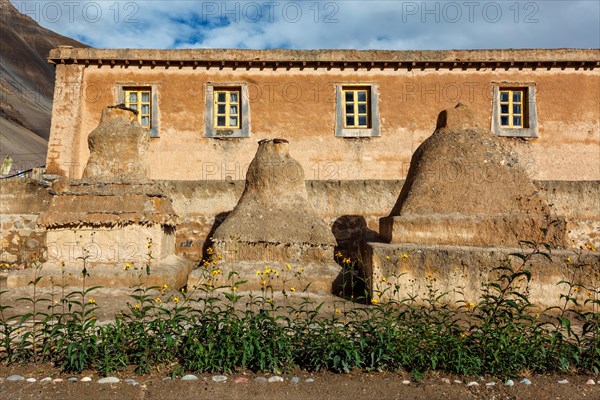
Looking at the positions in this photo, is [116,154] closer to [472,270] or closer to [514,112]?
[472,270]

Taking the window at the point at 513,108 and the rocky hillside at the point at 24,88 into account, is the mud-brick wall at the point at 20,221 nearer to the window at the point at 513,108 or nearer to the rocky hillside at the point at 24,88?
the window at the point at 513,108

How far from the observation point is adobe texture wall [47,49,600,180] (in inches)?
515

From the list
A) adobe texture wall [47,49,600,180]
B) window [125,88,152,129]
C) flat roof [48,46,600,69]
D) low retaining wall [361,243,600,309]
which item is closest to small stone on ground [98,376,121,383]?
low retaining wall [361,243,600,309]

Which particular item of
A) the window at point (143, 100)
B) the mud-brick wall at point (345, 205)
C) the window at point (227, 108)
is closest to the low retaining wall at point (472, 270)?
the mud-brick wall at point (345, 205)

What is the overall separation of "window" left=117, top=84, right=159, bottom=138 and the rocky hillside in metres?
30.9

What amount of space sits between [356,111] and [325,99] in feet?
3.40

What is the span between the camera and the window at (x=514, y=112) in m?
13.4

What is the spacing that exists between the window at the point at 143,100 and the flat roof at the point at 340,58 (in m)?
0.75

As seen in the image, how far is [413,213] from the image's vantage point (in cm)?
624

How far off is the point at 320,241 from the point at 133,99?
9139 mm

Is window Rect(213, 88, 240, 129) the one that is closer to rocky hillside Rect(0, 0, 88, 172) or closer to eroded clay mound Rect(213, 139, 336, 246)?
eroded clay mound Rect(213, 139, 336, 246)

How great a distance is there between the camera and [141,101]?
13281 mm

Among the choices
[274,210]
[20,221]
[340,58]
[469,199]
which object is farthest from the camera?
[340,58]

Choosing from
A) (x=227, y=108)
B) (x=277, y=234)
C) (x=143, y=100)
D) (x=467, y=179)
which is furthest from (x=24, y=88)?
(x=467, y=179)
